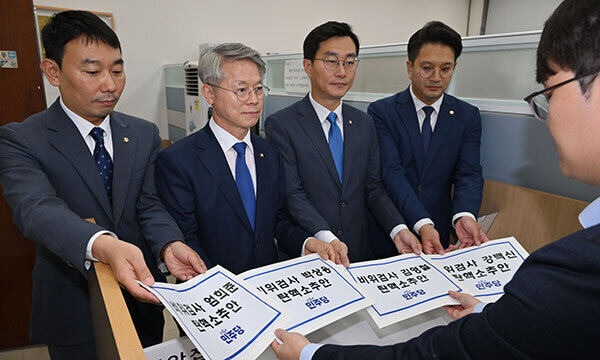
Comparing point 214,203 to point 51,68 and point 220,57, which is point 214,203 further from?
point 51,68

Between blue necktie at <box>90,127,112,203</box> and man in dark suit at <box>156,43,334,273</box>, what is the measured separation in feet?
0.54

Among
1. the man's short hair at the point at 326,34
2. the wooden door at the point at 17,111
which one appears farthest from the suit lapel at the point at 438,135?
the wooden door at the point at 17,111

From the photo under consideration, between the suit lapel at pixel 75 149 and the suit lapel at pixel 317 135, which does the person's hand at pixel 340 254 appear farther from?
the suit lapel at pixel 75 149

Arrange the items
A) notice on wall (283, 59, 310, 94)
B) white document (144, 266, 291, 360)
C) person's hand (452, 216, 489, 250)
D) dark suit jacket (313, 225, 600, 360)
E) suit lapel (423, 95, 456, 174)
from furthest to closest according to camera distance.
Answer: notice on wall (283, 59, 310, 94), suit lapel (423, 95, 456, 174), person's hand (452, 216, 489, 250), white document (144, 266, 291, 360), dark suit jacket (313, 225, 600, 360)

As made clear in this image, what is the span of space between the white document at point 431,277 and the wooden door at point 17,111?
2.10m

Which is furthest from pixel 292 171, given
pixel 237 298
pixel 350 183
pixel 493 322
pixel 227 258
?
pixel 493 322

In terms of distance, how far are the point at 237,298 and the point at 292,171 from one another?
2.41 feet

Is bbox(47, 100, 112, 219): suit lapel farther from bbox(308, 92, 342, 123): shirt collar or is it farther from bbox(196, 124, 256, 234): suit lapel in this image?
bbox(308, 92, 342, 123): shirt collar

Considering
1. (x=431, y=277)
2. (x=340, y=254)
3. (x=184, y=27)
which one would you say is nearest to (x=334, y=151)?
(x=340, y=254)

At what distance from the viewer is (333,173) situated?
5.17 feet

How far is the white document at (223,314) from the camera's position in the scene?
2.45 ft

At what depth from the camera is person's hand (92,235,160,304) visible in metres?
0.83

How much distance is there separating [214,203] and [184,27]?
464 centimetres

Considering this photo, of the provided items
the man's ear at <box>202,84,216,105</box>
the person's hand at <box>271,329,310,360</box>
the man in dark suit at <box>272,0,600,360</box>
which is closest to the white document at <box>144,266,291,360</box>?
the person's hand at <box>271,329,310,360</box>
